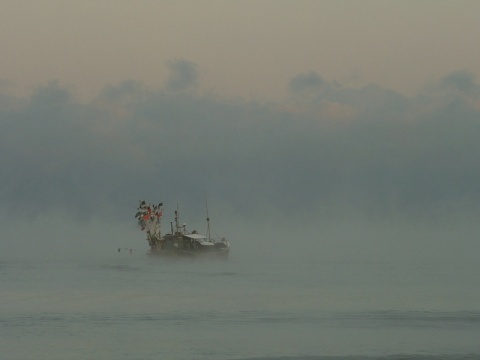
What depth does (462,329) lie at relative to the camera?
6519 centimetres

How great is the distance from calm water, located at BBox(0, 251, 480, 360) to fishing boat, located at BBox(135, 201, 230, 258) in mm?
24101

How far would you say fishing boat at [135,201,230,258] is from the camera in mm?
157625

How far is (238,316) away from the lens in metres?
76.6

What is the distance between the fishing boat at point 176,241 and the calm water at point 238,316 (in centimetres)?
2410

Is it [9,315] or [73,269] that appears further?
[73,269]

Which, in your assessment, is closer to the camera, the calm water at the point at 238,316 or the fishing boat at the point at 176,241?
the calm water at the point at 238,316

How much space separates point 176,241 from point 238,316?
83948 mm

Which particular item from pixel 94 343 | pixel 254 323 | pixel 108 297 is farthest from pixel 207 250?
pixel 94 343

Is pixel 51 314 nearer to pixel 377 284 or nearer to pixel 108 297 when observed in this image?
pixel 108 297

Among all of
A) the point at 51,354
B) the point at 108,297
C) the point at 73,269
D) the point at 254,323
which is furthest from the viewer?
the point at 73,269

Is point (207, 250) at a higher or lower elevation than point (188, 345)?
higher

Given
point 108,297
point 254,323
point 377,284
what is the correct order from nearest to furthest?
point 254,323 → point 108,297 → point 377,284

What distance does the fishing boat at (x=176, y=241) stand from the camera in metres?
158

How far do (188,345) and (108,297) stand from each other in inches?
1432
